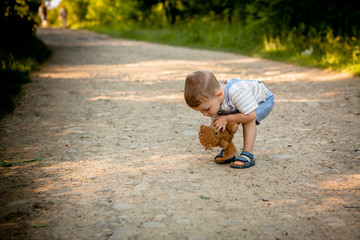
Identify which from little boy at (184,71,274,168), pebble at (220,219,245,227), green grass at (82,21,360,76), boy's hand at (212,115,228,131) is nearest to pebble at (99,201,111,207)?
pebble at (220,219,245,227)

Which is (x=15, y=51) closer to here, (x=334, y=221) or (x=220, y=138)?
(x=220, y=138)

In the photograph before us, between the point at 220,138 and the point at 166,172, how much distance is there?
1.88ft

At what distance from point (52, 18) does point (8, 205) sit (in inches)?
2529

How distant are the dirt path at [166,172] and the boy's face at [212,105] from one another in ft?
1.76

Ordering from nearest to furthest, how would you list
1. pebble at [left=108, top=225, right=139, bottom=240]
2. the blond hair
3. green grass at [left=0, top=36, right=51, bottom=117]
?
pebble at [left=108, top=225, right=139, bottom=240] < the blond hair < green grass at [left=0, top=36, right=51, bottom=117]

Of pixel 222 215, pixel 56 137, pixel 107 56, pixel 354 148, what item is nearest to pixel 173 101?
pixel 56 137

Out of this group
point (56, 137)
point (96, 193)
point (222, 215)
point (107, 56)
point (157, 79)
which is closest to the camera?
point (222, 215)

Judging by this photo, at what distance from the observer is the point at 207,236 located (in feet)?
6.25

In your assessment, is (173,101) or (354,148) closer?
(354,148)

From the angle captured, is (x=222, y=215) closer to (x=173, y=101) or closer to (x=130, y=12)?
(x=173, y=101)

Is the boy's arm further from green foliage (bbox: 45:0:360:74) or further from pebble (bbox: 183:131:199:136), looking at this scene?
green foliage (bbox: 45:0:360:74)

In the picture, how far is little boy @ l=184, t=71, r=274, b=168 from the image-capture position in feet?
8.71

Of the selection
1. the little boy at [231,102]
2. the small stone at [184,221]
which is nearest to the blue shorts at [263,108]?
the little boy at [231,102]

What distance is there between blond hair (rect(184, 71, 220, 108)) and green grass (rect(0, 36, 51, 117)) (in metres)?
3.22
